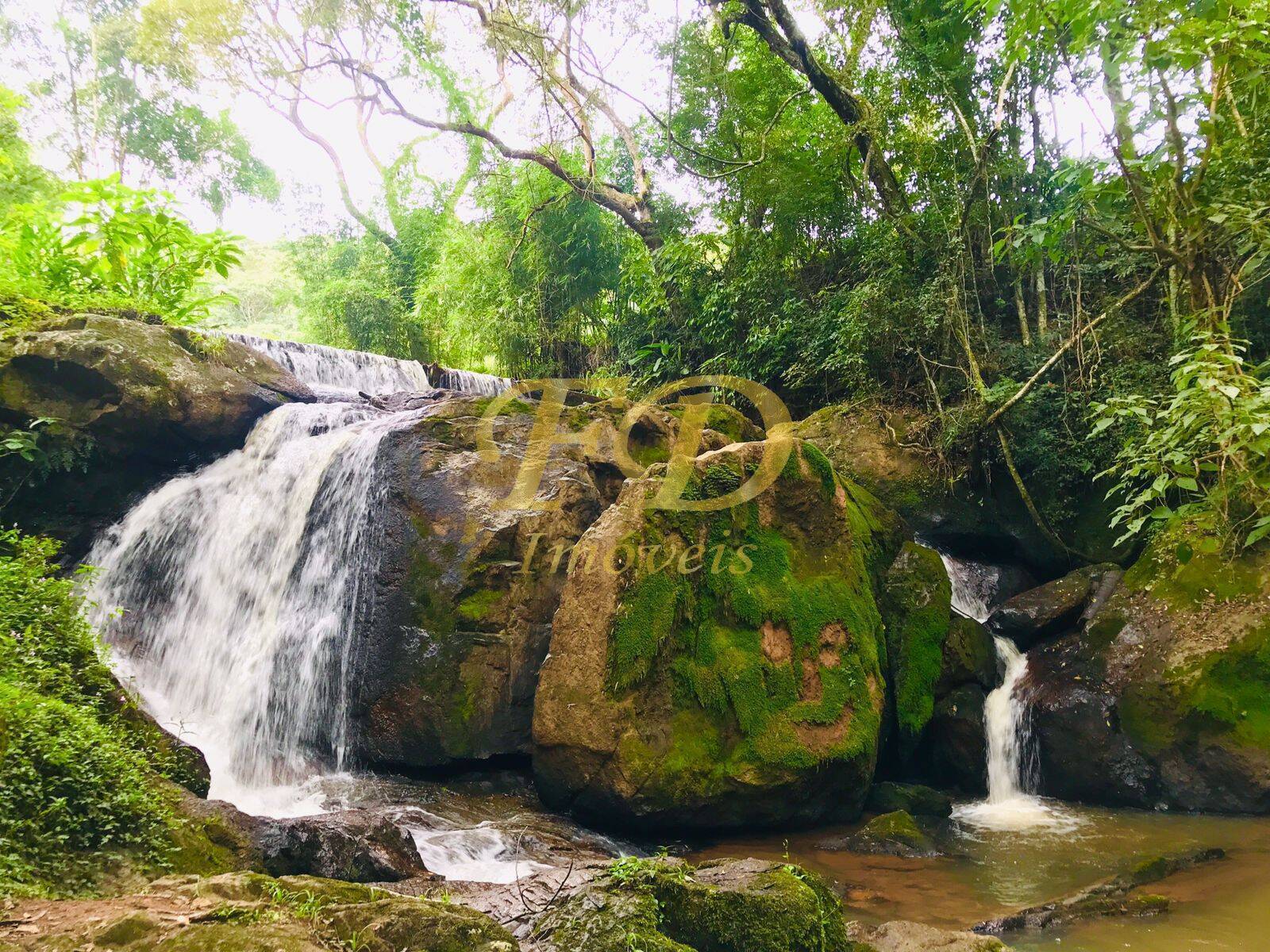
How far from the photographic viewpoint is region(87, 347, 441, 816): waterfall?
6.41 meters

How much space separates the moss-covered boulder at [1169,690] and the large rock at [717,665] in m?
1.83

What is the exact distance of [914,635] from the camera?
276 inches

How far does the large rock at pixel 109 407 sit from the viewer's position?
26.6ft

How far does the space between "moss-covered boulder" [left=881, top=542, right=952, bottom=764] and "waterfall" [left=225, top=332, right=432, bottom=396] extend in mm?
8535

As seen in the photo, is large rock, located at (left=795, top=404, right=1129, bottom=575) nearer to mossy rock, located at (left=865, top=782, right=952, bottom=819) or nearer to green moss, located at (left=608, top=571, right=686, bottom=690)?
mossy rock, located at (left=865, top=782, right=952, bottom=819)

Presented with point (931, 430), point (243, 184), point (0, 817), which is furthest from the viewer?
point (243, 184)

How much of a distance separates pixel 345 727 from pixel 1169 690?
22.9 feet

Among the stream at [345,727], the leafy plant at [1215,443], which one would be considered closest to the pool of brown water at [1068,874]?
the stream at [345,727]

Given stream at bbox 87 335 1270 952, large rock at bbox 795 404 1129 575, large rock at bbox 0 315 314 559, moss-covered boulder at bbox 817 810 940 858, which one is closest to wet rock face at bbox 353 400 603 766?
stream at bbox 87 335 1270 952

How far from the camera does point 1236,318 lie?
24.4ft

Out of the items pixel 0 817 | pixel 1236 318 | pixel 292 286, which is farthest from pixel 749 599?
pixel 292 286

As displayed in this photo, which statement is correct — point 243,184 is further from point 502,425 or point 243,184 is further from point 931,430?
point 931,430

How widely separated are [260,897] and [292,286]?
3296 centimetres

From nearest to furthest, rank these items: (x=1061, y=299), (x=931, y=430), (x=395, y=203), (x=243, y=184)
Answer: (x=931, y=430), (x=1061, y=299), (x=395, y=203), (x=243, y=184)
